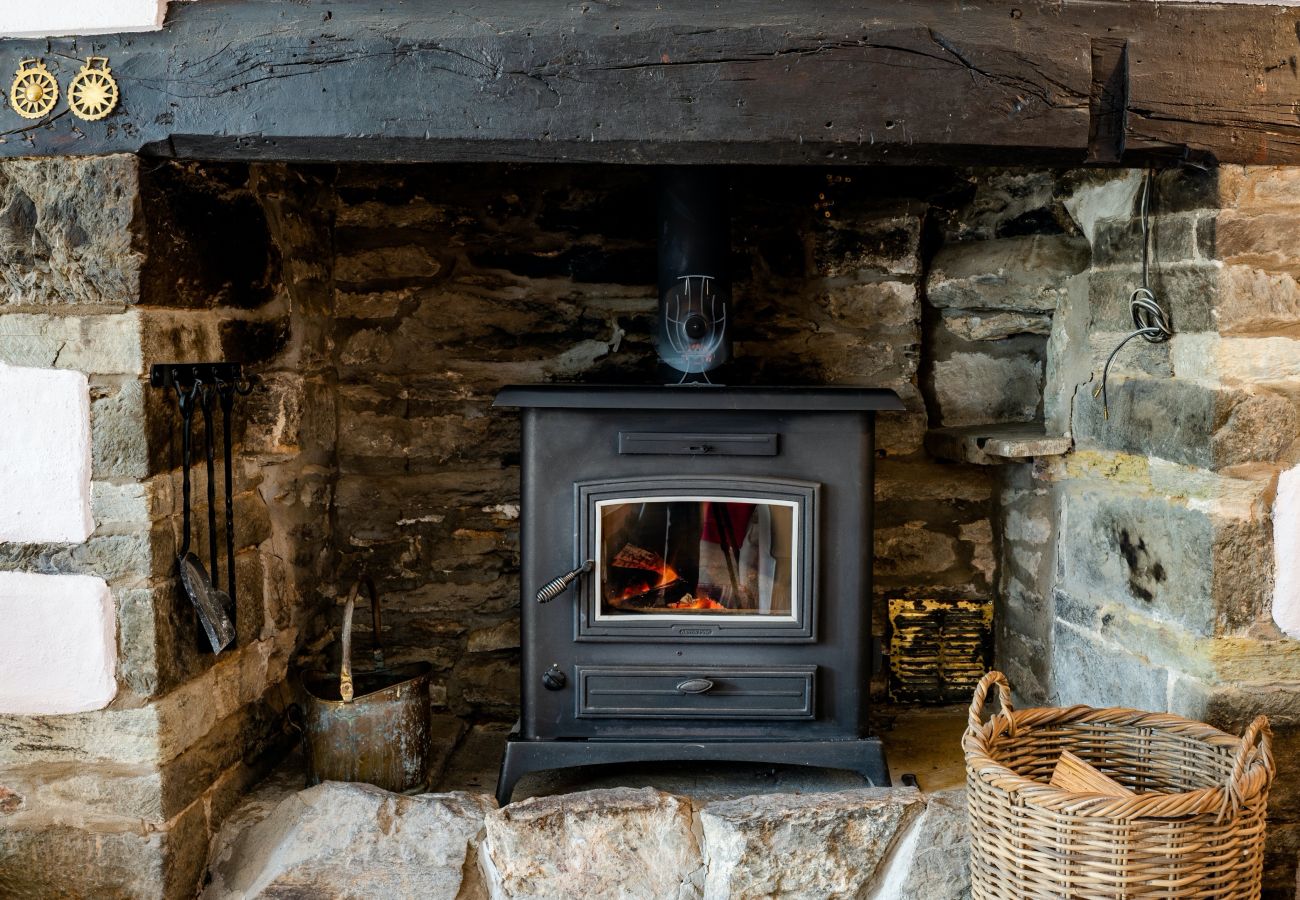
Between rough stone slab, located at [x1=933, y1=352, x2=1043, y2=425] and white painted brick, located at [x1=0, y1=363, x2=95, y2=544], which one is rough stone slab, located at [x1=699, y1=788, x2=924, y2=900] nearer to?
rough stone slab, located at [x1=933, y1=352, x2=1043, y2=425]

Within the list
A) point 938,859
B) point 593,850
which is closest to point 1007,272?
point 938,859

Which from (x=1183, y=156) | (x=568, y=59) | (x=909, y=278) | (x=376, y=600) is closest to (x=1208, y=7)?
(x=1183, y=156)

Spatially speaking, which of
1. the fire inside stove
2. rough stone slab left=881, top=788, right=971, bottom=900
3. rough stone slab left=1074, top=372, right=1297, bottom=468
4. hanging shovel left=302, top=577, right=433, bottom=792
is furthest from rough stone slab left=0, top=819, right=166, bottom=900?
rough stone slab left=1074, top=372, right=1297, bottom=468

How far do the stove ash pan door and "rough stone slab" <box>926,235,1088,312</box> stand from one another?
2.52 ft

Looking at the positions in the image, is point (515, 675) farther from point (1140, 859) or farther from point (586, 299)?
point (1140, 859)

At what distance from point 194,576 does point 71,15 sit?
974 millimetres

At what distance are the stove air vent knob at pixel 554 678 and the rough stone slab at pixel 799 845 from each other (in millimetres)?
372

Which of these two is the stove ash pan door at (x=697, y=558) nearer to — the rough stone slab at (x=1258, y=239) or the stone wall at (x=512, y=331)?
the stone wall at (x=512, y=331)

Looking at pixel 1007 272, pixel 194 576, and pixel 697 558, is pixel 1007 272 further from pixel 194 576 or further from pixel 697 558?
pixel 194 576

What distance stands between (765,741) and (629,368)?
939 mm

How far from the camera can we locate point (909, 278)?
2496mm

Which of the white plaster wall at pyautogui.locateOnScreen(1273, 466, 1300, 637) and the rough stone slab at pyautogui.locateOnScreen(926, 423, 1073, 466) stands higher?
the rough stone slab at pyautogui.locateOnScreen(926, 423, 1073, 466)

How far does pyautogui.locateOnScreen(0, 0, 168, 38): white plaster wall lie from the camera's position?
1.75 m

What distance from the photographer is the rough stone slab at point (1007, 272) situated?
7.46ft
